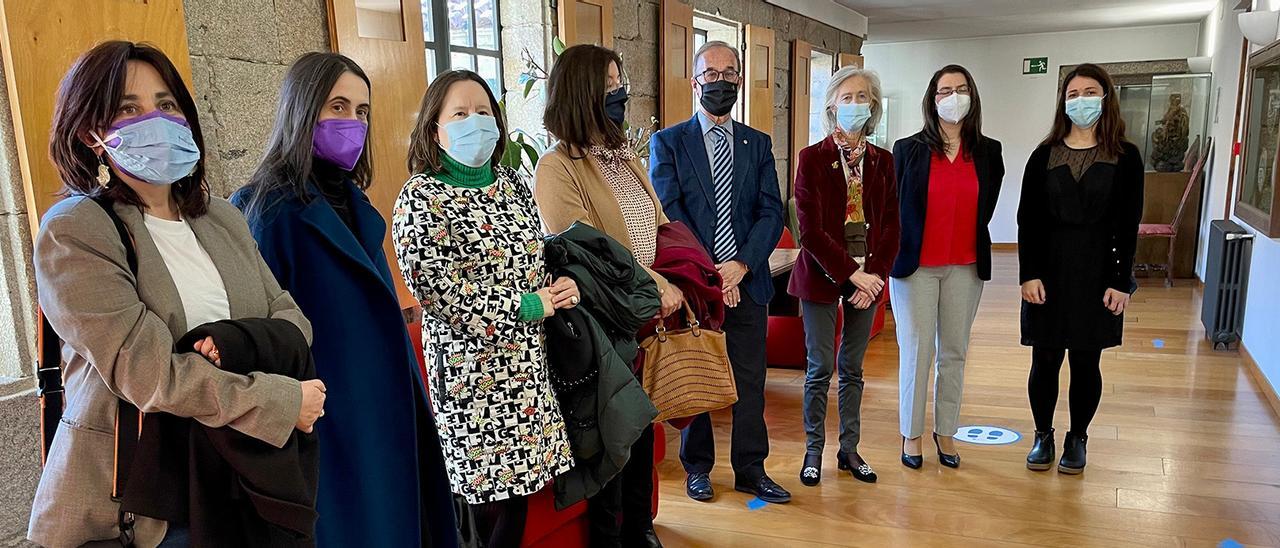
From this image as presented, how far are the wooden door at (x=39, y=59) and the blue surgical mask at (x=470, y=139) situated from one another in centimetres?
80

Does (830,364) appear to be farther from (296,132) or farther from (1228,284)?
(1228,284)

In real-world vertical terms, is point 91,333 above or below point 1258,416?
above

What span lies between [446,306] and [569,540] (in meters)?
0.85

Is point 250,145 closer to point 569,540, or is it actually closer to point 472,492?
point 472,492

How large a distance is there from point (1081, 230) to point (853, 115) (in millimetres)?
881

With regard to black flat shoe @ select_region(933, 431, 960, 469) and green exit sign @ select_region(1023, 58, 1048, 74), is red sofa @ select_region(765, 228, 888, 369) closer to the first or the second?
black flat shoe @ select_region(933, 431, 960, 469)

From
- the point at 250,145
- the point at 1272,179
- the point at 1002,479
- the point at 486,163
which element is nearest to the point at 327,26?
the point at 250,145

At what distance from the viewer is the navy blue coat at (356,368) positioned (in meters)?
1.59

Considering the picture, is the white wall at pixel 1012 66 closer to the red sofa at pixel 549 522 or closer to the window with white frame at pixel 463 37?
the window with white frame at pixel 463 37

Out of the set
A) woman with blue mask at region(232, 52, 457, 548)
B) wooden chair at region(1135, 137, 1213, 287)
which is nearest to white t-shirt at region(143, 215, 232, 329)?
woman with blue mask at region(232, 52, 457, 548)

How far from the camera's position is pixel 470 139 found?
73.1 inches

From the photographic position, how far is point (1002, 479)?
3.10 m

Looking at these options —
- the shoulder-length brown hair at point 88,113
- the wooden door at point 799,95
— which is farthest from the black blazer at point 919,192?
the wooden door at point 799,95

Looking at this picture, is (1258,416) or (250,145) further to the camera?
(1258,416)
